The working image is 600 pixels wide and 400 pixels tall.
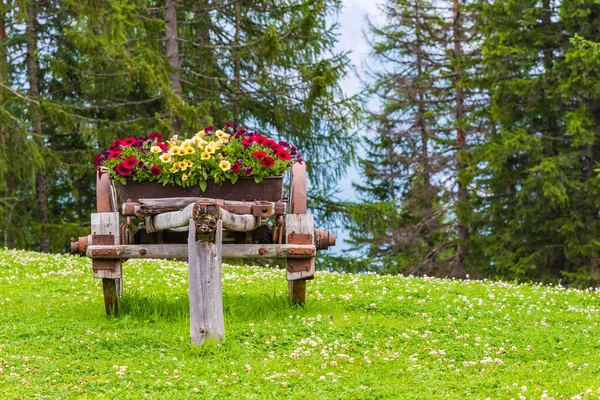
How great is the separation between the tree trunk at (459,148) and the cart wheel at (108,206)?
15708mm

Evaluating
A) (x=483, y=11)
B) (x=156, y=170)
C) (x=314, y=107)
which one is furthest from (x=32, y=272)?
(x=483, y=11)

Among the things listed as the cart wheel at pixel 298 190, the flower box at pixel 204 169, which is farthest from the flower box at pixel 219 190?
the cart wheel at pixel 298 190

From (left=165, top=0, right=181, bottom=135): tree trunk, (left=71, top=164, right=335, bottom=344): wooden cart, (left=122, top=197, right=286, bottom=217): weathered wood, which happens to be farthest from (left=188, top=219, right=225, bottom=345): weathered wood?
(left=165, top=0, right=181, bottom=135): tree trunk

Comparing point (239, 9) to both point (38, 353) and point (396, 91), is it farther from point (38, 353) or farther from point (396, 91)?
point (38, 353)

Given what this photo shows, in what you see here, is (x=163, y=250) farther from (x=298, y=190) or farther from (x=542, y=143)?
(x=542, y=143)

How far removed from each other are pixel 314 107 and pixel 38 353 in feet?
55.0

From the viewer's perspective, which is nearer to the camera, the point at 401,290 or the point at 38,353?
the point at 38,353

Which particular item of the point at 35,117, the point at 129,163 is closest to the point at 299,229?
the point at 129,163

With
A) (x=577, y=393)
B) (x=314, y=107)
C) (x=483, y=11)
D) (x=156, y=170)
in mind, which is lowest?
(x=577, y=393)

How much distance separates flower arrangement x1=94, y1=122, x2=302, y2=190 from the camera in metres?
8.09

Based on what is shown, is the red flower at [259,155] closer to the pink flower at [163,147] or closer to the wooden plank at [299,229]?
the wooden plank at [299,229]

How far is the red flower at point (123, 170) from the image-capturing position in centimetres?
821

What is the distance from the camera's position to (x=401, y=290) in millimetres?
11039

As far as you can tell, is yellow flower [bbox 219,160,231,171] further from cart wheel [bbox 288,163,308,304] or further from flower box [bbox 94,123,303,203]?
cart wheel [bbox 288,163,308,304]
